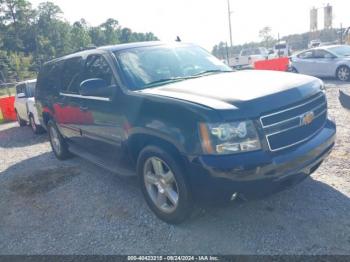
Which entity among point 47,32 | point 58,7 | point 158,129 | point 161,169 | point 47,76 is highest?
point 58,7


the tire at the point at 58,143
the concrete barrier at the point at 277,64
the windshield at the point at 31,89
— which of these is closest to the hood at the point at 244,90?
the tire at the point at 58,143

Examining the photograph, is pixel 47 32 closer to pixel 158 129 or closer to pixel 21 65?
pixel 21 65

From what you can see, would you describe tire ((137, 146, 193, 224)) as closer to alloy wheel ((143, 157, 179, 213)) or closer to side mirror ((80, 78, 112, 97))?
alloy wheel ((143, 157, 179, 213))

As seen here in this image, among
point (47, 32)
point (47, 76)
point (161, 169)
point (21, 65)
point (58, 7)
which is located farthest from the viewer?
point (58, 7)

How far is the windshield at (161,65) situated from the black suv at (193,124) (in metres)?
0.01

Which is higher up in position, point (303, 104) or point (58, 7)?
point (58, 7)

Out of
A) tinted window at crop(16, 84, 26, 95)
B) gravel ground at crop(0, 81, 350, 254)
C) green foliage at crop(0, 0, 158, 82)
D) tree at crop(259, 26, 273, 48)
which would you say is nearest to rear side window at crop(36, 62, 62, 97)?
gravel ground at crop(0, 81, 350, 254)

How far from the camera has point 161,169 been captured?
11.4 feet

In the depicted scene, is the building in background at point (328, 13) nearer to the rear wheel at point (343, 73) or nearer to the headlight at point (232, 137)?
the rear wheel at point (343, 73)

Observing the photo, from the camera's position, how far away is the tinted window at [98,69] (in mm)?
4102

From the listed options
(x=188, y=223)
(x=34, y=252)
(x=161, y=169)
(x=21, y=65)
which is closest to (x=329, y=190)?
(x=188, y=223)

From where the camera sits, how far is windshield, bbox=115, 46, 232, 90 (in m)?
3.94

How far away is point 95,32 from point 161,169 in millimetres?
90267

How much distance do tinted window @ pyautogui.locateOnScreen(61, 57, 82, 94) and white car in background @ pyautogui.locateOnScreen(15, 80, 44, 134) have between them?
12.9 ft
